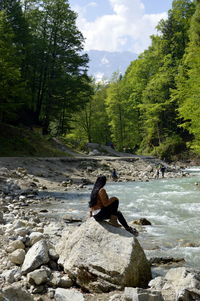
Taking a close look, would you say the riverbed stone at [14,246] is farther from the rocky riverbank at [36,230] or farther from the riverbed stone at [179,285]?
the riverbed stone at [179,285]

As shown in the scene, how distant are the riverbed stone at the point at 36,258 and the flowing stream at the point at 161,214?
2718mm

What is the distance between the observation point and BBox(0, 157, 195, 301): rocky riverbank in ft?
17.6

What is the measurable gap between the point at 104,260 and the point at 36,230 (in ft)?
12.1

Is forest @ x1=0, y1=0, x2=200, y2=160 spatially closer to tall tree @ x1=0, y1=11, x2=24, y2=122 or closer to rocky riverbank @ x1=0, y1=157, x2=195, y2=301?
tall tree @ x1=0, y1=11, x2=24, y2=122

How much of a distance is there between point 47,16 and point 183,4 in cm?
2644

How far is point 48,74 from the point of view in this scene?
133ft

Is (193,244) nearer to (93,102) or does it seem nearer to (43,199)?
(43,199)

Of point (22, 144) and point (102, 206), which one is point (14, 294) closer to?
point (102, 206)

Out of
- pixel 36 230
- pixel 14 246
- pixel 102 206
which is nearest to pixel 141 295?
pixel 102 206

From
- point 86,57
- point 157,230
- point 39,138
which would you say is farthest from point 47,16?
point 157,230

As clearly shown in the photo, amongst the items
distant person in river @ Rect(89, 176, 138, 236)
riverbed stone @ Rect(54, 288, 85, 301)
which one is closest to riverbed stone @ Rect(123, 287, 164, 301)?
riverbed stone @ Rect(54, 288, 85, 301)

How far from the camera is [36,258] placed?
241 inches

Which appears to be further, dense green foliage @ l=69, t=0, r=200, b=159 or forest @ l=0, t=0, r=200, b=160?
dense green foliage @ l=69, t=0, r=200, b=159

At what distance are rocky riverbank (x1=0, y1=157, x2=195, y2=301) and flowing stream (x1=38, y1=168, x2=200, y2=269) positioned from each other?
6.01ft
